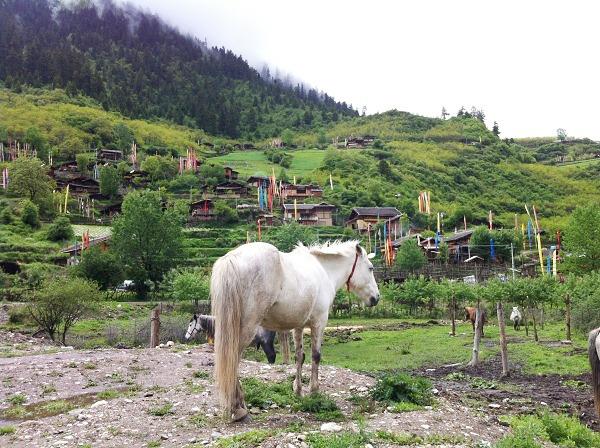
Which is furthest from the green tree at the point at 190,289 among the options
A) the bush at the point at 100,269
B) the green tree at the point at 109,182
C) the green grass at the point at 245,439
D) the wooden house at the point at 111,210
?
the green tree at the point at 109,182

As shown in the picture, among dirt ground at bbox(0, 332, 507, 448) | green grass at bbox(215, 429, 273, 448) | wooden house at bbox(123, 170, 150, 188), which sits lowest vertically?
dirt ground at bbox(0, 332, 507, 448)

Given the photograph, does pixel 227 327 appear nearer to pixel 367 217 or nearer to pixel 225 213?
pixel 225 213

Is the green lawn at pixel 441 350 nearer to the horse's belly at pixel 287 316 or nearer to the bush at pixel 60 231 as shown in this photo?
the horse's belly at pixel 287 316

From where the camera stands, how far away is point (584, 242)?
47.1 metres

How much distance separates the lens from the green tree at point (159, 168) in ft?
325

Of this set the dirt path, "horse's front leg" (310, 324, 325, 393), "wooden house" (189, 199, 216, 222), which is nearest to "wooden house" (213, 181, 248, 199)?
"wooden house" (189, 199, 216, 222)

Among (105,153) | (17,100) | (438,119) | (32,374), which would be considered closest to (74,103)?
(17,100)

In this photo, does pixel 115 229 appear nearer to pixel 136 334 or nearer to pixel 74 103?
pixel 136 334

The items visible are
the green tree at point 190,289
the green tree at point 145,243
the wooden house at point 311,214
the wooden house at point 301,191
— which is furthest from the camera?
the wooden house at point 301,191

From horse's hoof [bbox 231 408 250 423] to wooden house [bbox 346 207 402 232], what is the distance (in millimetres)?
78476

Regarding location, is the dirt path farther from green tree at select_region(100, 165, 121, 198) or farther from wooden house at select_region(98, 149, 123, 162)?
wooden house at select_region(98, 149, 123, 162)

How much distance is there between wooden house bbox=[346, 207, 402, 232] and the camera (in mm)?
86000

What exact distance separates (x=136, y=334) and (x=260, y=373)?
46.8ft

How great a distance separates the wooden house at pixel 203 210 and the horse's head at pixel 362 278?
235 ft
